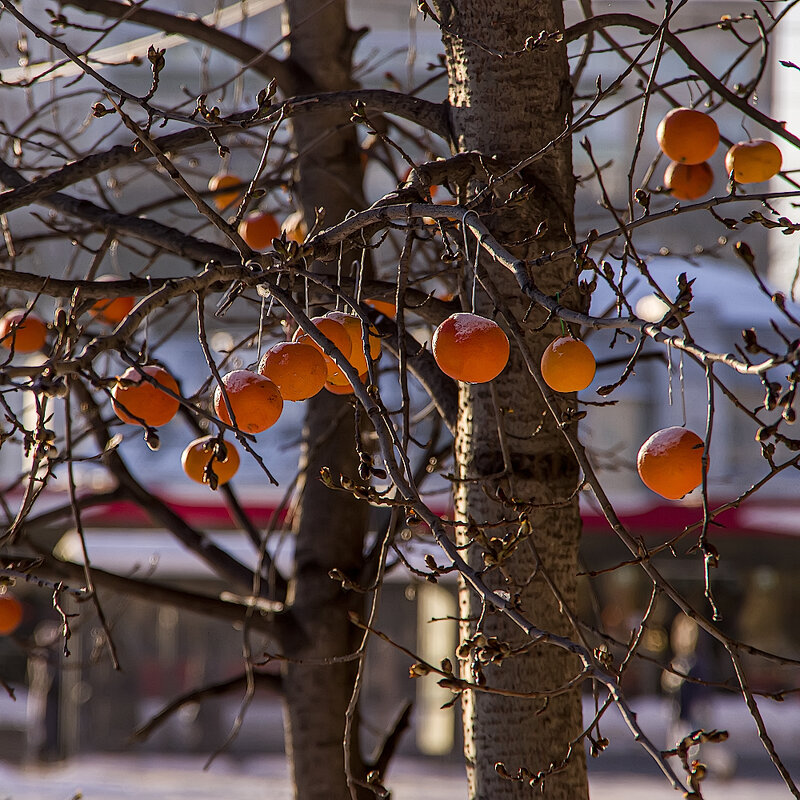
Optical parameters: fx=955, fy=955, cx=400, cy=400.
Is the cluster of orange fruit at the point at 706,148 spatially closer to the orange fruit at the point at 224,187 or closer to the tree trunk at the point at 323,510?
the tree trunk at the point at 323,510

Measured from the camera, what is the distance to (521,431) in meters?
1.87

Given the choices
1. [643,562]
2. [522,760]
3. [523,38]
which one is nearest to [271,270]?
[643,562]

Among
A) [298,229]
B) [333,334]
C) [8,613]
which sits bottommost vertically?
[8,613]

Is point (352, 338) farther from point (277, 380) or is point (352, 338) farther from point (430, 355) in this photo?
point (430, 355)

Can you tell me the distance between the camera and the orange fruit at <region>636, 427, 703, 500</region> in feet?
4.50

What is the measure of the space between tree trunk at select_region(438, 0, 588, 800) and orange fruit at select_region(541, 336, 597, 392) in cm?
32

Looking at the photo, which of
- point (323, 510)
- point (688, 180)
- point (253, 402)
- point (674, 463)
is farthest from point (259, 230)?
point (674, 463)

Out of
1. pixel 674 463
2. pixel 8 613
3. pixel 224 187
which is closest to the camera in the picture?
pixel 674 463

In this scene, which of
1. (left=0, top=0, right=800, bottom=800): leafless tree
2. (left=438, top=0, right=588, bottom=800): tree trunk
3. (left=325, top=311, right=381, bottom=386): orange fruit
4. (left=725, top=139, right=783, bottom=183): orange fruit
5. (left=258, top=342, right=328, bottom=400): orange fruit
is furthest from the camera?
(left=725, top=139, right=783, bottom=183): orange fruit

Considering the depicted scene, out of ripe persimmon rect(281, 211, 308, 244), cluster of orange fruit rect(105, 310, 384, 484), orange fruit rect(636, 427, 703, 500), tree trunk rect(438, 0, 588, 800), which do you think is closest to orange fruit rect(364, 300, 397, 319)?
tree trunk rect(438, 0, 588, 800)

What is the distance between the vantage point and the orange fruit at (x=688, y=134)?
207 cm

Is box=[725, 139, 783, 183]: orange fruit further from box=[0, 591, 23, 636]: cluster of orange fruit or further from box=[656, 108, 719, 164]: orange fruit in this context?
box=[0, 591, 23, 636]: cluster of orange fruit

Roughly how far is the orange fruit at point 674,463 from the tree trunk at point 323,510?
4.53 ft

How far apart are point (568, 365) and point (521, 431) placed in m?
0.43
